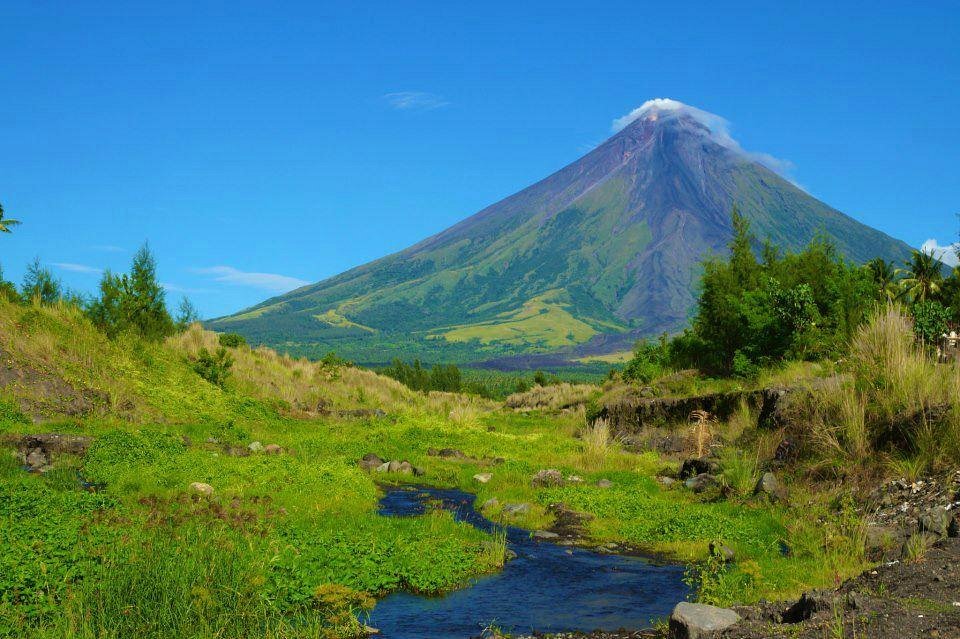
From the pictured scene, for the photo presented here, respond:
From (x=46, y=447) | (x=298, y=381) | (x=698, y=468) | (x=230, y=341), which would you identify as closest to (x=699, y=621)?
(x=698, y=468)

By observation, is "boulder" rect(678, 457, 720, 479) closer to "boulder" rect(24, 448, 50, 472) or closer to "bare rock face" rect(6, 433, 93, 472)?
"bare rock face" rect(6, 433, 93, 472)

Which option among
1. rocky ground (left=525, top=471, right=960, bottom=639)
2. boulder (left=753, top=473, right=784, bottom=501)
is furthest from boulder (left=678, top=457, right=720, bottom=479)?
rocky ground (left=525, top=471, right=960, bottom=639)

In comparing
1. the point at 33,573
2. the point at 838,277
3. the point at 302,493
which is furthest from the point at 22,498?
the point at 838,277

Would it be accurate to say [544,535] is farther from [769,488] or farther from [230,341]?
[230,341]

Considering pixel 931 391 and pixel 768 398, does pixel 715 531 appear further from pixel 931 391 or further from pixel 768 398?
pixel 768 398

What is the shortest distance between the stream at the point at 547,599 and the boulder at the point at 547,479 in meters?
5.99

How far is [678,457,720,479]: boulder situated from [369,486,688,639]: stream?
6355 millimetres

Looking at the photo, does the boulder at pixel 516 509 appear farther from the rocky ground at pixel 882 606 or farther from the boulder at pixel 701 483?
the rocky ground at pixel 882 606

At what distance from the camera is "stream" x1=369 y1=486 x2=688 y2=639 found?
31.8 ft

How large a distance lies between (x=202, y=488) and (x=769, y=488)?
1247cm

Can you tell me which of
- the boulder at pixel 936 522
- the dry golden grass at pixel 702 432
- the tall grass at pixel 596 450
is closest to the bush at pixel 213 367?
the tall grass at pixel 596 450

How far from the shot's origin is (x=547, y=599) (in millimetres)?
10844

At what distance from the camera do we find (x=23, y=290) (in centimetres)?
3222

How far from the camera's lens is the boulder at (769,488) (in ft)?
49.9
